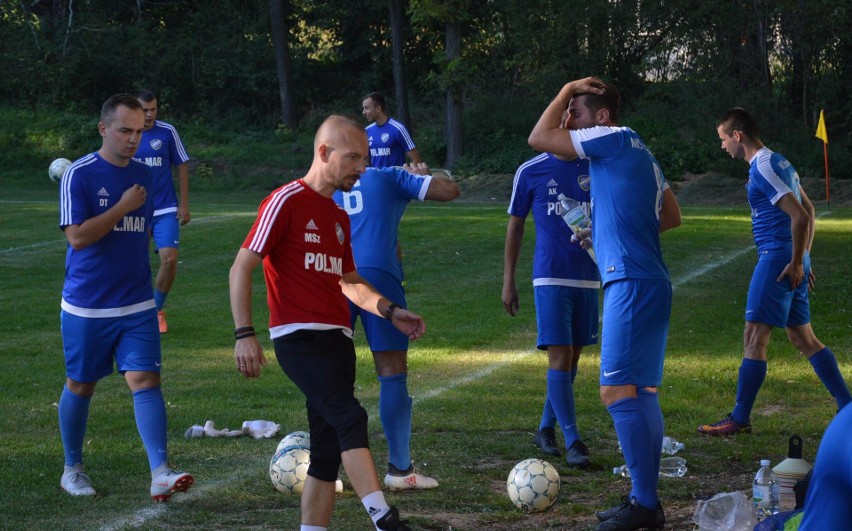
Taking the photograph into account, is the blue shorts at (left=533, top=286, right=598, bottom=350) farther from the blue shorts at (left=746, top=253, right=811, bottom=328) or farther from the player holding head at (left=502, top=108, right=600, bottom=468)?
the blue shorts at (left=746, top=253, right=811, bottom=328)

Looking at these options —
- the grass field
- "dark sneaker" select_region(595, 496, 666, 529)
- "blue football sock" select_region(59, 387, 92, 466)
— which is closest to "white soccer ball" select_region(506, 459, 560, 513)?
the grass field

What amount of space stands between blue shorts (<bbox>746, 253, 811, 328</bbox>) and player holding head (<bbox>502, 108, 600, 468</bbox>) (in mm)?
1468

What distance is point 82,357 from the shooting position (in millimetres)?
6145

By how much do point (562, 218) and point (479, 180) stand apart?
27.4m

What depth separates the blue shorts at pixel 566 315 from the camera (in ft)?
23.2

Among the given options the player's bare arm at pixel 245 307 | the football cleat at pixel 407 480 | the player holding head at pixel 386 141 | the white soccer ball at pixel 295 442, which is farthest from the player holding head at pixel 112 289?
the player holding head at pixel 386 141

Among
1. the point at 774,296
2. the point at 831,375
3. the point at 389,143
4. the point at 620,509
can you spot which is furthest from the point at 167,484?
the point at 389,143

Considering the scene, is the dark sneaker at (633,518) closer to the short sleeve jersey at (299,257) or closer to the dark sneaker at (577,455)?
the dark sneaker at (577,455)

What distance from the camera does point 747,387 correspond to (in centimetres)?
786

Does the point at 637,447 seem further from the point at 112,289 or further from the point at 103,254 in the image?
the point at 103,254

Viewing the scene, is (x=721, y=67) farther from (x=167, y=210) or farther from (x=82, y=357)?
(x=82, y=357)

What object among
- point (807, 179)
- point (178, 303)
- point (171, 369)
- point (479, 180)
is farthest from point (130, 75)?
point (171, 369)

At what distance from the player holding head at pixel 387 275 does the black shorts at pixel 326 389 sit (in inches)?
50.9

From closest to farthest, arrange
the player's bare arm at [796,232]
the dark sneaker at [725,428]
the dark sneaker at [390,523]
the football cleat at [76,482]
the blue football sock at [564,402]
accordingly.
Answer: the dark sneaker at [390,523], the football cleat at [76,482], the blue football sock at [564,402], the player's bare arm at [796,232], the dark sneaker at [725,428]
